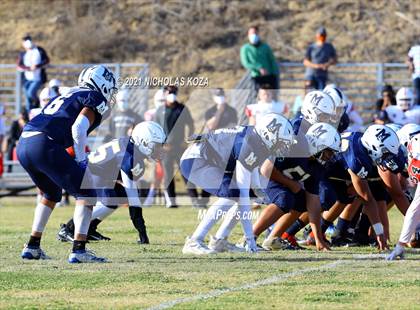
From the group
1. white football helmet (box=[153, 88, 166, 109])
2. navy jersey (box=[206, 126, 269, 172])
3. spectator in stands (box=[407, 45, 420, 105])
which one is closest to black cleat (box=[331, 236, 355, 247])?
navy jersey (box=[206, 126, 269, 172])

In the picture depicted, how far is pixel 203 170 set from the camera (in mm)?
10969

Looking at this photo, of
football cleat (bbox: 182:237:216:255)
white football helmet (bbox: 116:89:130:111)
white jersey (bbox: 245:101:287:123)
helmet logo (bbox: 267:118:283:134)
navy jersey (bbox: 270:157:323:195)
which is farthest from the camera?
white football helmet (bbox: 116:89:130:111)

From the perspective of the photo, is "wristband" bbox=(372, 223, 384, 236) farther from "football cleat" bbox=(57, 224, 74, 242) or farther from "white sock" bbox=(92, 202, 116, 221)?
"football cleat" bbox=(57, 224, 74, 242)

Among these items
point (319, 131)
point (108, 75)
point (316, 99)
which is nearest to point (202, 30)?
point (316, 99)

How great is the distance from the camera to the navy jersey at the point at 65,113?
31.7 feet

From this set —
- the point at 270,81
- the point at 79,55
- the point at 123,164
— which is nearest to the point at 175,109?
the point at 270,81

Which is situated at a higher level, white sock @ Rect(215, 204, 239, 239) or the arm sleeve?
the arm sleeve

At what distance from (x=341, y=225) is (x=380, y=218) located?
77 cm

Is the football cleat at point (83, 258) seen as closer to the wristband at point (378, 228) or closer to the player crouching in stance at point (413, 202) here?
the player crouching in stance at point (413, 202)

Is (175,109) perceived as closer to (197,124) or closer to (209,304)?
(197,124)

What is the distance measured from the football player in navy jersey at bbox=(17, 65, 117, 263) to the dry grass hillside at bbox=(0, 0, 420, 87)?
1630 centimetres

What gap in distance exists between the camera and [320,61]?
20.6 metres

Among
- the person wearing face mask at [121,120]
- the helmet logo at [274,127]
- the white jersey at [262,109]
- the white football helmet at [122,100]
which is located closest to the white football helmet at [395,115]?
the white jersey at [262,109]

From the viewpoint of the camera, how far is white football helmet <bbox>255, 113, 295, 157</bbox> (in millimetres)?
10469
